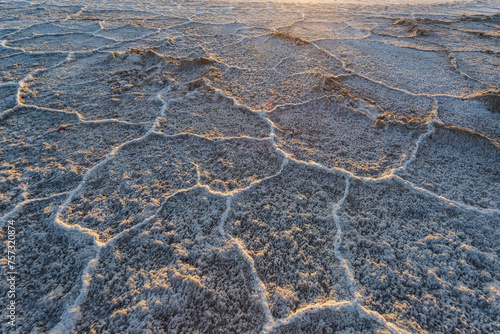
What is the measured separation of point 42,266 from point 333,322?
1046 mm

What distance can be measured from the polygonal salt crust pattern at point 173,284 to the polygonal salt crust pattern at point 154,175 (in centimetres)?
12

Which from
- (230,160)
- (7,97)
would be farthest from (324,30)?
(7,97)

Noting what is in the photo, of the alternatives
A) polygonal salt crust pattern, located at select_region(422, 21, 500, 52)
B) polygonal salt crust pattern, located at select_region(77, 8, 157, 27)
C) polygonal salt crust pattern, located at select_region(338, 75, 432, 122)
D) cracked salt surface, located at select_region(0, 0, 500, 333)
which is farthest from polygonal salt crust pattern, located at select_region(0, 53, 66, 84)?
polygonal salt crust pattern, located at select_region(422, 21, 500, 52)

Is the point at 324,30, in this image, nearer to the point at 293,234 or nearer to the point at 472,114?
the point at 472,114

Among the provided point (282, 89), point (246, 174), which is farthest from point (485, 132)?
point (246, 174)

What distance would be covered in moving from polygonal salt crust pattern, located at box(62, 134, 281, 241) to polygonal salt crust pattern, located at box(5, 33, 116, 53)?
6.42 ft

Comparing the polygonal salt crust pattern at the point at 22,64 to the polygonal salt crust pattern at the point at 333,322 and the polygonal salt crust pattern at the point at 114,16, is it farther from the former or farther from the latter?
the polygonal salt crust pattern at the point at 333,322

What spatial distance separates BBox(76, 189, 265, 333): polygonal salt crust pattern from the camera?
2.55 feet

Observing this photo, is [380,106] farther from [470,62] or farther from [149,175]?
[149,175]

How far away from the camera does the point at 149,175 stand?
1267 millimetres

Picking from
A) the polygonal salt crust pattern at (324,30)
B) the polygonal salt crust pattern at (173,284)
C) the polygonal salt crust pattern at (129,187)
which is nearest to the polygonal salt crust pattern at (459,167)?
the polygonal salt crust pattern at (173,284)

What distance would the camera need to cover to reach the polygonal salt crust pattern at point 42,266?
0.79 m

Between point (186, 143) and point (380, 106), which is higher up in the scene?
point (380, 106)

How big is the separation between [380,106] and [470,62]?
1.48 metres
